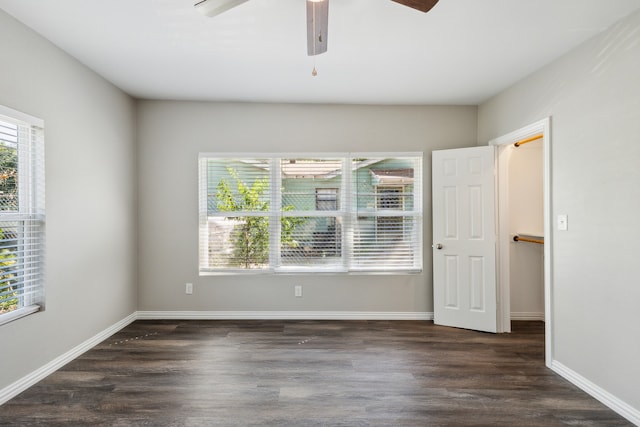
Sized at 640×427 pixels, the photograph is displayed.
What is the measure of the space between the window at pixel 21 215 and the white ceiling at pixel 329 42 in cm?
75

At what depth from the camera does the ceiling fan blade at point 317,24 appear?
1.87 metres

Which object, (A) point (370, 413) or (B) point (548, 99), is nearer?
(A) point (370, 413)

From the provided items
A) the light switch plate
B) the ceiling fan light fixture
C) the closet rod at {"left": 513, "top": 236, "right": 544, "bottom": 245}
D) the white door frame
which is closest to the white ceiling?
the ceiling fan light fixture

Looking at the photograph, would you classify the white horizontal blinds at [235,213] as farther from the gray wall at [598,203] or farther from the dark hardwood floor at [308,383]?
the gray wall at [598,203]

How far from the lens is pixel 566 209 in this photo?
2682 millimetres

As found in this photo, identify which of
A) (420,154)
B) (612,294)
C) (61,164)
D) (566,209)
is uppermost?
(420,154)

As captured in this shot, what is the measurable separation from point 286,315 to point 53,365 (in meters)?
2.15

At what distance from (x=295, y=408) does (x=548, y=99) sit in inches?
123

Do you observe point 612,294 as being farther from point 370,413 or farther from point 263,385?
point 263,385

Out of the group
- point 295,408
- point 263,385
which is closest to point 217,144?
point 263,385

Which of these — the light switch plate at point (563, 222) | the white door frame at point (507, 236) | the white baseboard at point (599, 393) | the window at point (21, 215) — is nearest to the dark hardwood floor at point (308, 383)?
the white baseboard at point (599, 393)

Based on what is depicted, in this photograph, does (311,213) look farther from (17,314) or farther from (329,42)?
(17,314)

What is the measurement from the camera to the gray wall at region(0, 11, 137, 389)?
2.39 meters

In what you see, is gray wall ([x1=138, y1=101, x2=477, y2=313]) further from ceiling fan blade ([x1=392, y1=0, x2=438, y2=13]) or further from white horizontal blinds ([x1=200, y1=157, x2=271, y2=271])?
ceiling fan blade ([x1=392, y1=0, x2=438, y2=13])
